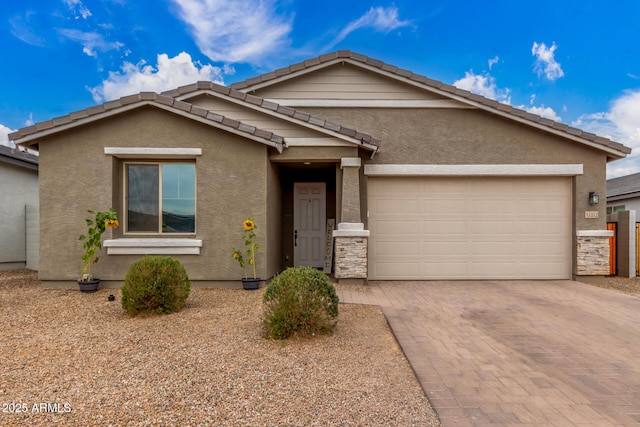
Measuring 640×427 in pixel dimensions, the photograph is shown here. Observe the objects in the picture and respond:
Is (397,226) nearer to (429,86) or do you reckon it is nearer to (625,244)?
(429,86)

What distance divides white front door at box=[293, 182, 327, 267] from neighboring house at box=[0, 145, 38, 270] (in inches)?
315

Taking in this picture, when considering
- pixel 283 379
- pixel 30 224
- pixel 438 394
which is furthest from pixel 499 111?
pixel 30 224

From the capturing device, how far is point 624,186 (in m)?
16.9

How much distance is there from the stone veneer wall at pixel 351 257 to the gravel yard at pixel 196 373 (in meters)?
2.44

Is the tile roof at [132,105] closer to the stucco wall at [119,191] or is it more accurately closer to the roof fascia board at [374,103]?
the stucco wall at [119,191]

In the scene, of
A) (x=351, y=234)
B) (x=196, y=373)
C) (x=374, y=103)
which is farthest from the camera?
(x=374, y=103)

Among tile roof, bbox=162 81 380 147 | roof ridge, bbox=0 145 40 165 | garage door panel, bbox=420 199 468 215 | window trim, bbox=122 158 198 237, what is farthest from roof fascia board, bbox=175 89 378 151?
roof ridge, bbox=0 145 40 165

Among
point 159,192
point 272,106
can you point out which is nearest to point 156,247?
point 159,192

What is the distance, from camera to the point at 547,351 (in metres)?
4.44

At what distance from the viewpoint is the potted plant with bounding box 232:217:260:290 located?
24.3ft

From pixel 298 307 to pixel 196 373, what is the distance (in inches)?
55.1

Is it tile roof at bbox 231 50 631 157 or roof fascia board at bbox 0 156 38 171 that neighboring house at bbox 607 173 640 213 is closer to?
tile roof at bbox 231 50 631 157

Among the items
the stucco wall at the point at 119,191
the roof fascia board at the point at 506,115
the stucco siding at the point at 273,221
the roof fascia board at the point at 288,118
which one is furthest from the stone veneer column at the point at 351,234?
the roof fascia board at the point at 506,115

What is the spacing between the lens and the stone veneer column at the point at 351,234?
8.12 metres
